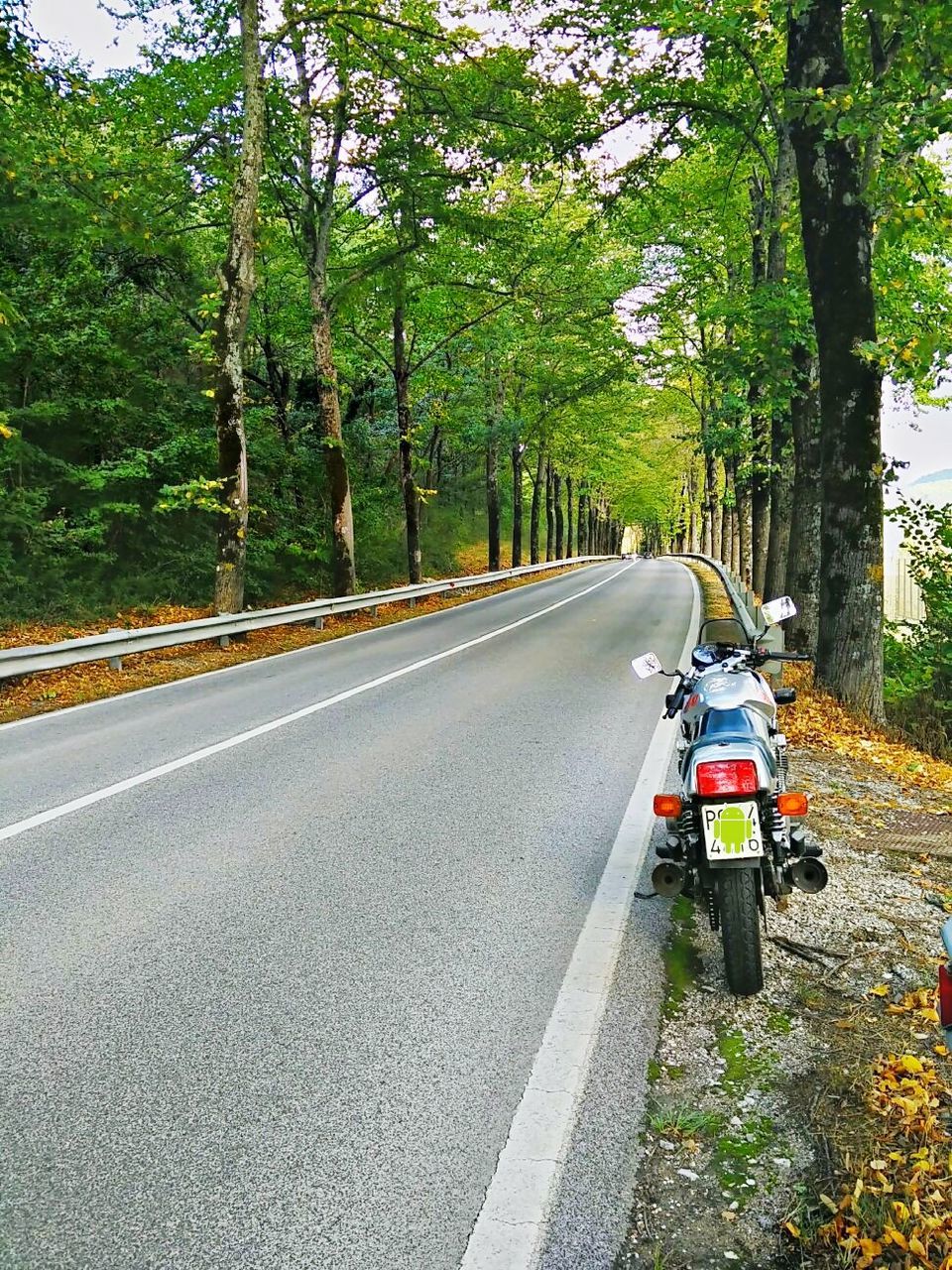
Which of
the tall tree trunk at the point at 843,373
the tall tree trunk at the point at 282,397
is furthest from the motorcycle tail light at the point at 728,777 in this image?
the tall tree trunk at the point at 282,397

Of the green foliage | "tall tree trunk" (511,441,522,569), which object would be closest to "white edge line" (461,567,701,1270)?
the green foliage

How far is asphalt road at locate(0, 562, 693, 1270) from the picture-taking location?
245 centimetres

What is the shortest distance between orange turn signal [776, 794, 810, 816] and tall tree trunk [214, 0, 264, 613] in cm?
1321

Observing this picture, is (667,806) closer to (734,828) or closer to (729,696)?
(734,828)

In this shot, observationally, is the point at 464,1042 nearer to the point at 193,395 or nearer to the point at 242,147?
the point at 242,147

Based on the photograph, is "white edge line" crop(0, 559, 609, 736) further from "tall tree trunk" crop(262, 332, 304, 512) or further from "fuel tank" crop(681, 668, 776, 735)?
"fuel tank" crop(681, 668, 776, 735)

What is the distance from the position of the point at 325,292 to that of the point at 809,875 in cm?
1908

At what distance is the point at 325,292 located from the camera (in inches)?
786

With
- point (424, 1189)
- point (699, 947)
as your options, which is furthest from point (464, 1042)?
point (699, 947)

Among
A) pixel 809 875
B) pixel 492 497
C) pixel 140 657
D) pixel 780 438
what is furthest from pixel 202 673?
pixel 492 497

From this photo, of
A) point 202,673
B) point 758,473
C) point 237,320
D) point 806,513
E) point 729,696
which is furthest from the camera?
point 758,473

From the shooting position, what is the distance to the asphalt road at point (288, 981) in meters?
2.45

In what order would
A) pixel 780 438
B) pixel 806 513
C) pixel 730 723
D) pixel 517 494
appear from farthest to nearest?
pixel 517 494, pixel 780 438, pixel 806 513, pixel 730 723

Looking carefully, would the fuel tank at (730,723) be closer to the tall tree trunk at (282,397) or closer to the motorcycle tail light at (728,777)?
the motorcycle tail light at (728,777)
